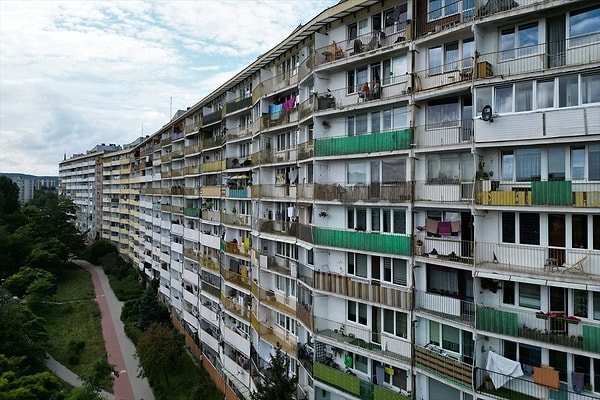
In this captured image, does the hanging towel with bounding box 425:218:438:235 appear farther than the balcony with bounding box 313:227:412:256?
No

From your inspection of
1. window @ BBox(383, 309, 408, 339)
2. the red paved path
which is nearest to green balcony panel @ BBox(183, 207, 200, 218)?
the red paved path

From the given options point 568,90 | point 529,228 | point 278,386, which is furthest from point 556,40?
point 278,386

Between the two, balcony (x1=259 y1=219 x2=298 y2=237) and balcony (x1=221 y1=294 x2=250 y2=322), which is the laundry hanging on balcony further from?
balcony (x1=221 y1=294 x2=250 y2=322)

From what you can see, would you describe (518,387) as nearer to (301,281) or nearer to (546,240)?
(546,240)

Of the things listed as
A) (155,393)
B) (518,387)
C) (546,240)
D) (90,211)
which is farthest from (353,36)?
(90,211)

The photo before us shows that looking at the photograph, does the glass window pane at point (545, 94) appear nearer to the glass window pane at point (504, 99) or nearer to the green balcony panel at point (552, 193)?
the glass window pane at point (504, 99)

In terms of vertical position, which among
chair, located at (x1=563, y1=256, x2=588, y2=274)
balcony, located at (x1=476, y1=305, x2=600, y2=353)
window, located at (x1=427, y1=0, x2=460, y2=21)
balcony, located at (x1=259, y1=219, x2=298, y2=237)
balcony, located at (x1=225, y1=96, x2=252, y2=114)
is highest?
window, located at (x1=427, y1=0, x2=460, y2=21)

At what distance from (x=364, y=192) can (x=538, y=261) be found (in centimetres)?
688

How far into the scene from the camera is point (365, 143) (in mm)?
17688

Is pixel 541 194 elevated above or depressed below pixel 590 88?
below

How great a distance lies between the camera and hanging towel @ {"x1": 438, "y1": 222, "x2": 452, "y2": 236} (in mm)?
15469

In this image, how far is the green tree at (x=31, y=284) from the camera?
50406 mm

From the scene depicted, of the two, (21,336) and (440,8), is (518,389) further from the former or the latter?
(21,336)

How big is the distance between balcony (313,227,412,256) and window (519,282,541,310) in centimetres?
392
